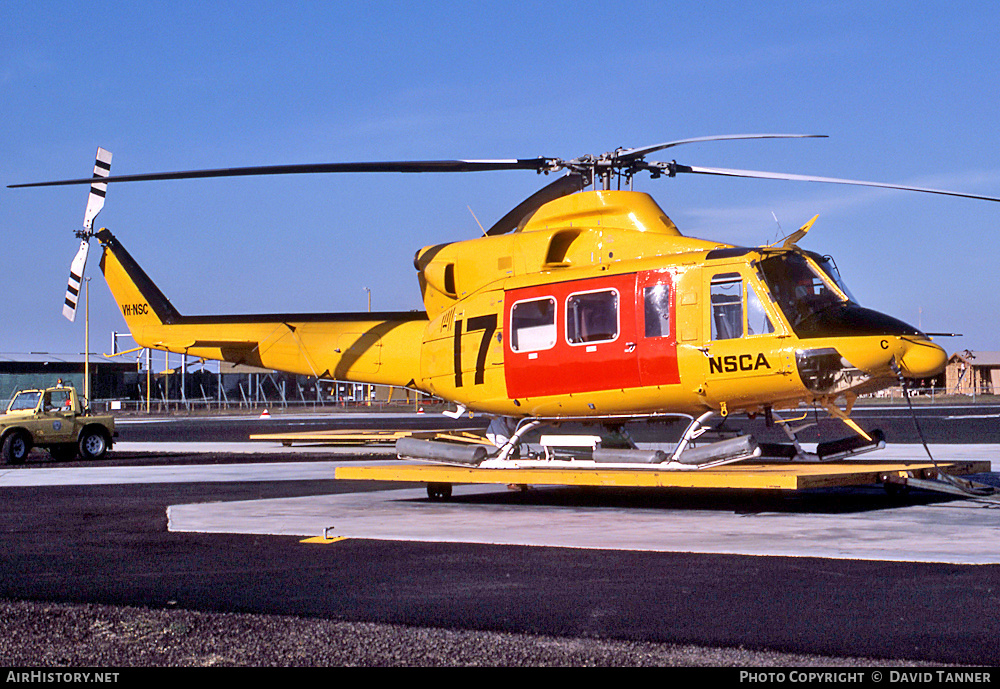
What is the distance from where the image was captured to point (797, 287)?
1298 centimetres

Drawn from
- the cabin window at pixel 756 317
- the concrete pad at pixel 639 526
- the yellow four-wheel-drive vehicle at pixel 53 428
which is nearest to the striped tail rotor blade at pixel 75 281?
the yellow four-wheel-drive vehicle at pixel 53 428

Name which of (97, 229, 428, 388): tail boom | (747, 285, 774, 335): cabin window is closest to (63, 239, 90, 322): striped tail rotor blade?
(97, 229, 428, 388): tail boom

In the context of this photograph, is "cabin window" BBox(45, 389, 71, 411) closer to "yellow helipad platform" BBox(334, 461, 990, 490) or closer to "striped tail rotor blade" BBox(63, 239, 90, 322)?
"striped tail rotor blade" BBox(63, 239, 90, 322)

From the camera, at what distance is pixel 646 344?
13.5 m

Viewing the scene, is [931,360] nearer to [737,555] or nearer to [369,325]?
[737,555]

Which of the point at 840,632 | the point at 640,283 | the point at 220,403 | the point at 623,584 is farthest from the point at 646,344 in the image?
the point at 220,403

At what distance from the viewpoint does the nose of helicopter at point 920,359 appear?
12.1 meters

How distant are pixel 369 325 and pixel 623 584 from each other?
10.6m

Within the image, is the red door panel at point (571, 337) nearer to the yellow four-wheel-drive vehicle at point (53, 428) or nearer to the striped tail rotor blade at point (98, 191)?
the striped tail rotor blade at point (98, 191)

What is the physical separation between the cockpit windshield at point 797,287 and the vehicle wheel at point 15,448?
20.8 m

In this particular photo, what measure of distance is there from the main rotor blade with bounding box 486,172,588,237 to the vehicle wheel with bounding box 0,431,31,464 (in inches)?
632

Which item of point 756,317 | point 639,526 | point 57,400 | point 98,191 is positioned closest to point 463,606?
point 639,526

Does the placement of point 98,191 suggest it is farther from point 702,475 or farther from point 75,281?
point 702,475

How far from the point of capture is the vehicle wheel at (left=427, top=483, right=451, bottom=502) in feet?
50.2
